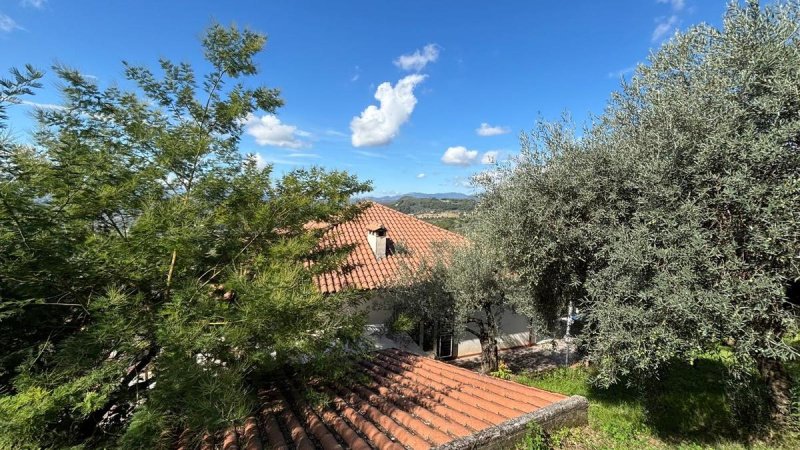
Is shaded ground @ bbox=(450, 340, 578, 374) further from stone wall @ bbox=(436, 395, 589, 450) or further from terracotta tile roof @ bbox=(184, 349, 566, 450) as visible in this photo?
stone wall @ bbox=(436, 395, 589, 450)

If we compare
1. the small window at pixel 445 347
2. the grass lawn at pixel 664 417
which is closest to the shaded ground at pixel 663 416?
the grass lawn at pixel 664 417

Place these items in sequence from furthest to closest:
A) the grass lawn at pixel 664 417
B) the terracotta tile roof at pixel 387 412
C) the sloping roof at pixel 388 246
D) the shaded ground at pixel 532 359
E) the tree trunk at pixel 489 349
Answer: the shaded ground at pixel 532 359, the tree trunk at pixel 489 349, the sloping roof at pixel 388 246, the grass lawn at pixel 664 417, the terracotta tile roof at pixel 387 412

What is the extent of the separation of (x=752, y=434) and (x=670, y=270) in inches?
180

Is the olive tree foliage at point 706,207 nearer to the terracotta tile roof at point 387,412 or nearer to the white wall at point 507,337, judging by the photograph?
the terracotta tile roof at point 387,412

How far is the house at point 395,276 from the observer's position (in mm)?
12992

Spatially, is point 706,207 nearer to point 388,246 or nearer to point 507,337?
point 388,246

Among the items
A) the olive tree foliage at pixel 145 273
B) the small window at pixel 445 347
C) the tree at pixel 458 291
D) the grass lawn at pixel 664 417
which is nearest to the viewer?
the olive tree foliage at pixel 145 273

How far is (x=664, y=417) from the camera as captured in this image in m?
8.07

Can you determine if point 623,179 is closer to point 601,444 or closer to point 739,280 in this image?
point 739,280

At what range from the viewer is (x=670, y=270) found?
5.20m

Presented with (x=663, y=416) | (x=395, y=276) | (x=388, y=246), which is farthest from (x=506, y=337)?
(x=663, y=416)

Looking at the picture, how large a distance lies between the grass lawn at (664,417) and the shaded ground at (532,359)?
2.43 m

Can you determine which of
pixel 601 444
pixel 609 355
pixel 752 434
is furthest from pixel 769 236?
pixel 752 434

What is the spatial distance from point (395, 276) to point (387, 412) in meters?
8.10
